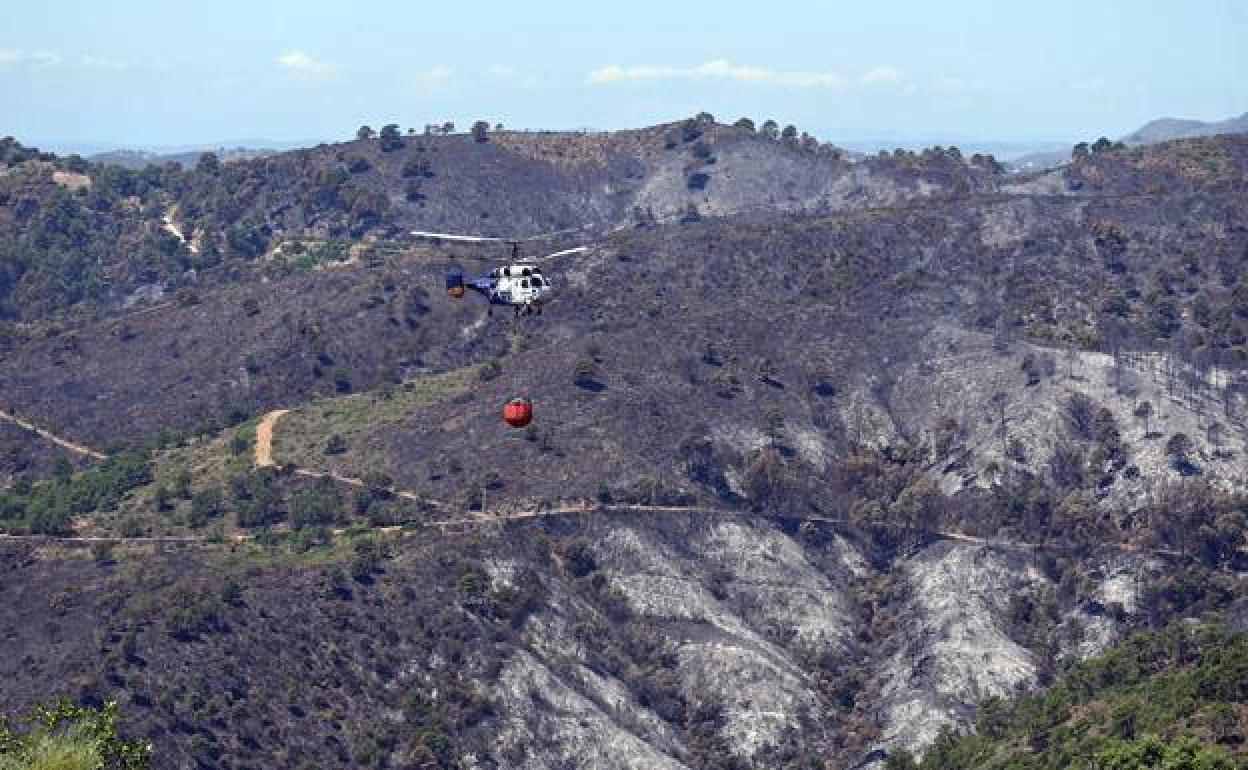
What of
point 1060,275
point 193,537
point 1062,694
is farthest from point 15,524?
point 1060,275

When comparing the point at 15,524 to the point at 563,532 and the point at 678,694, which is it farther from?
the point at 678,694

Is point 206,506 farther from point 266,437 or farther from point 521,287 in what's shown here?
point 521,287

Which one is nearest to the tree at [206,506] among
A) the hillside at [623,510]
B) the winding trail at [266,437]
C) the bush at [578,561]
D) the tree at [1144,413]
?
the hillside at [623,510]

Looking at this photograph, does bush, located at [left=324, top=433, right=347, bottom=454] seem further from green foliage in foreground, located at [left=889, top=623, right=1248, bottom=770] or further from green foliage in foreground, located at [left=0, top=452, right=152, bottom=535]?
green foliage in foreground, located at [left=889, top=623, right=1248, bottom=770]

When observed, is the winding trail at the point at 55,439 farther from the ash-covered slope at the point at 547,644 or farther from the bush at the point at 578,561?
the bush at the point at 578,561

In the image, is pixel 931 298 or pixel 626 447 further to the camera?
pixel 931 298

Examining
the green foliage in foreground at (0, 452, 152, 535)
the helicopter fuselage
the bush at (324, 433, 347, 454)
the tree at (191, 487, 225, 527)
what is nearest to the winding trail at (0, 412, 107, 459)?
the green foliage in foreground at (0, 452, 152, 535)

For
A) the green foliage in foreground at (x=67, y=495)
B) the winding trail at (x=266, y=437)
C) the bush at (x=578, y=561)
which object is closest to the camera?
the green foliage in foreground at (x=67, y=495)
